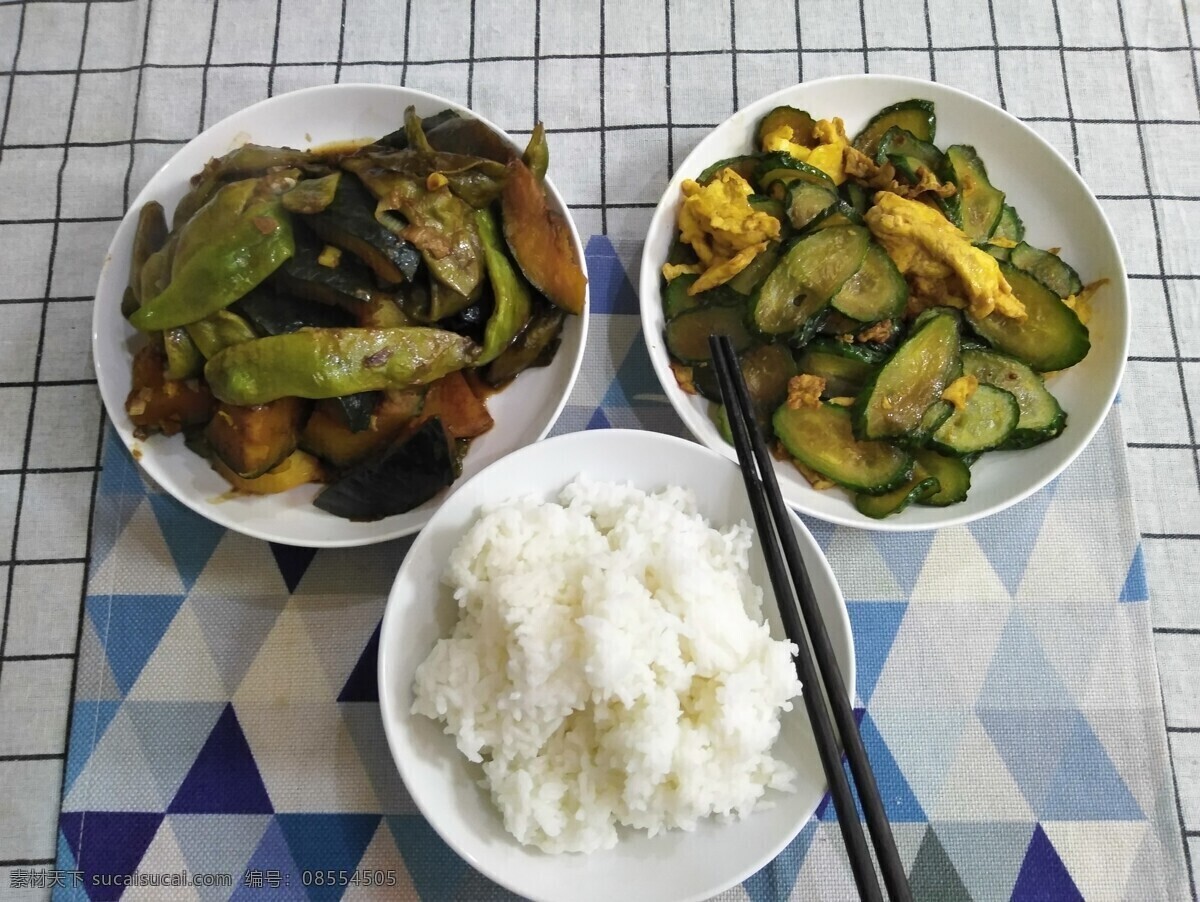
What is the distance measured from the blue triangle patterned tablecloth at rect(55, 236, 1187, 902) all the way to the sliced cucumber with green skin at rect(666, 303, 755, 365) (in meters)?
0.23

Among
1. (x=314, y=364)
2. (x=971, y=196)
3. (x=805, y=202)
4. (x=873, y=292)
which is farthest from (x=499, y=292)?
(x=971, y=196)

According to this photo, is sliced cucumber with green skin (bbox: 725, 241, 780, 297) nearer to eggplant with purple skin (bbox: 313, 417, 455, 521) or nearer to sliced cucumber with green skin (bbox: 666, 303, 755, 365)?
sliced cucumber with green skin (bbox: 666, 303, 755, 365)

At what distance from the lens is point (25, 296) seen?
8.64 feet

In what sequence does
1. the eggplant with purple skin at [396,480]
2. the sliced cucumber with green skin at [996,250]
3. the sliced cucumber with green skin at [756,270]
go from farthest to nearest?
the sliced cucumber with green skin at [996,250]
the sliced cucumber with green skin at [756,270]
the eggplant with purple skin at [396,480]

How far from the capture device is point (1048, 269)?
2.43 metres

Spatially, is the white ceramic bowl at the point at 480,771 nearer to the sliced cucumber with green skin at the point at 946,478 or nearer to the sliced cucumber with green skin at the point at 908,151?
the sliced cucumber with green skin at the point at 946,478

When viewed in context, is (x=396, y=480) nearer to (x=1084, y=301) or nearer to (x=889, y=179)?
(x=889, y=179)

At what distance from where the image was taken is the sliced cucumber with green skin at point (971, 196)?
2410mm

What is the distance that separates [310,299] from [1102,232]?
214 centimetres

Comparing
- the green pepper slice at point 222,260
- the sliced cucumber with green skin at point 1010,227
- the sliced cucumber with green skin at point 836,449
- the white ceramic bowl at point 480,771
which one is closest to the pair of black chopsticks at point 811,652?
the white ceramic bowl at point 480,771

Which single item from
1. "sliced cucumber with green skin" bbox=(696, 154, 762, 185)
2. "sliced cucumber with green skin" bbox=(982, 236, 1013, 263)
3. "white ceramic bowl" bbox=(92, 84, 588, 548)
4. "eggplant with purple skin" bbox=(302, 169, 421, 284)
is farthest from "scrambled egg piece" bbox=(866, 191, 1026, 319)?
"eggplant with purple skin" bbox=(302, 169, 421, 284)

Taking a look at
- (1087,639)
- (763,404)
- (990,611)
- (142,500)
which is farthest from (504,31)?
(1087,639)

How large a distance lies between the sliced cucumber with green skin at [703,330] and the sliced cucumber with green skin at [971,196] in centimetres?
67

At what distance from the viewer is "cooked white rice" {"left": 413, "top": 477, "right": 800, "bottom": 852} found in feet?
6.06
